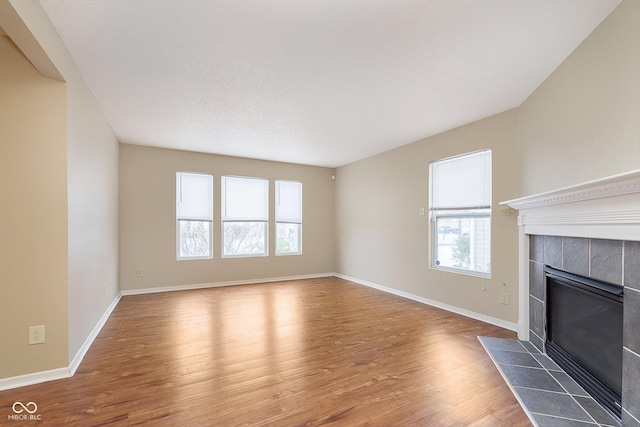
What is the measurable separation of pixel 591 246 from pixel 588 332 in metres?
0.67

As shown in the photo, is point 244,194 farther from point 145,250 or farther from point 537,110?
point 537,110

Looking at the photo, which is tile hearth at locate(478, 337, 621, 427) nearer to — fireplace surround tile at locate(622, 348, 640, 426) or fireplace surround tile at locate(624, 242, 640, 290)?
fireplace surround tile at locate(622, 348, 640, 426)

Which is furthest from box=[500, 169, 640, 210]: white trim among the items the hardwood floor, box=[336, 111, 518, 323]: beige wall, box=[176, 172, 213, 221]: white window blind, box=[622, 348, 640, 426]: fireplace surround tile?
box=[176, 172, 213, 221]: white window blind

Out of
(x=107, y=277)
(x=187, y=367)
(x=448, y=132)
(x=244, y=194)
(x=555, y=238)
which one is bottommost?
(x=187, y=367)

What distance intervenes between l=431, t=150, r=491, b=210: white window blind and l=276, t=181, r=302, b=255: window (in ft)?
10.1

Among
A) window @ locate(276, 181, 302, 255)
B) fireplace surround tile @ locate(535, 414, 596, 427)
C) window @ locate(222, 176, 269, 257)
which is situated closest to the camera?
fireplace surround tile @ locate(535, 414, 596, 427)

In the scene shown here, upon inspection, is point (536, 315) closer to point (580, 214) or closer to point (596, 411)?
point (596, 411)

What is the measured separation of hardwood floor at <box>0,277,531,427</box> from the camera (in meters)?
1.84

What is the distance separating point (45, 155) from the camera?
220cm

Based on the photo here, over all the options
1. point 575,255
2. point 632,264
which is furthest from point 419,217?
point 632,264

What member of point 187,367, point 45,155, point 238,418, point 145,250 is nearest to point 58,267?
point 45,155

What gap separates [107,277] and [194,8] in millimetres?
3569

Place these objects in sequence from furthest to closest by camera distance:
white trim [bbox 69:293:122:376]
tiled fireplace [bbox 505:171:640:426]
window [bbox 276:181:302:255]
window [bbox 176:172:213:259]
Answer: window [bbox 276:181:302:255], window [bbox 176:172:213:259], white trim [bbox 69:293:122:376], tiled fireplace [bbox 505:171:640:426]

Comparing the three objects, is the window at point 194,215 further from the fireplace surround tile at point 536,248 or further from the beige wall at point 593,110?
the beige wall at point 593,110
